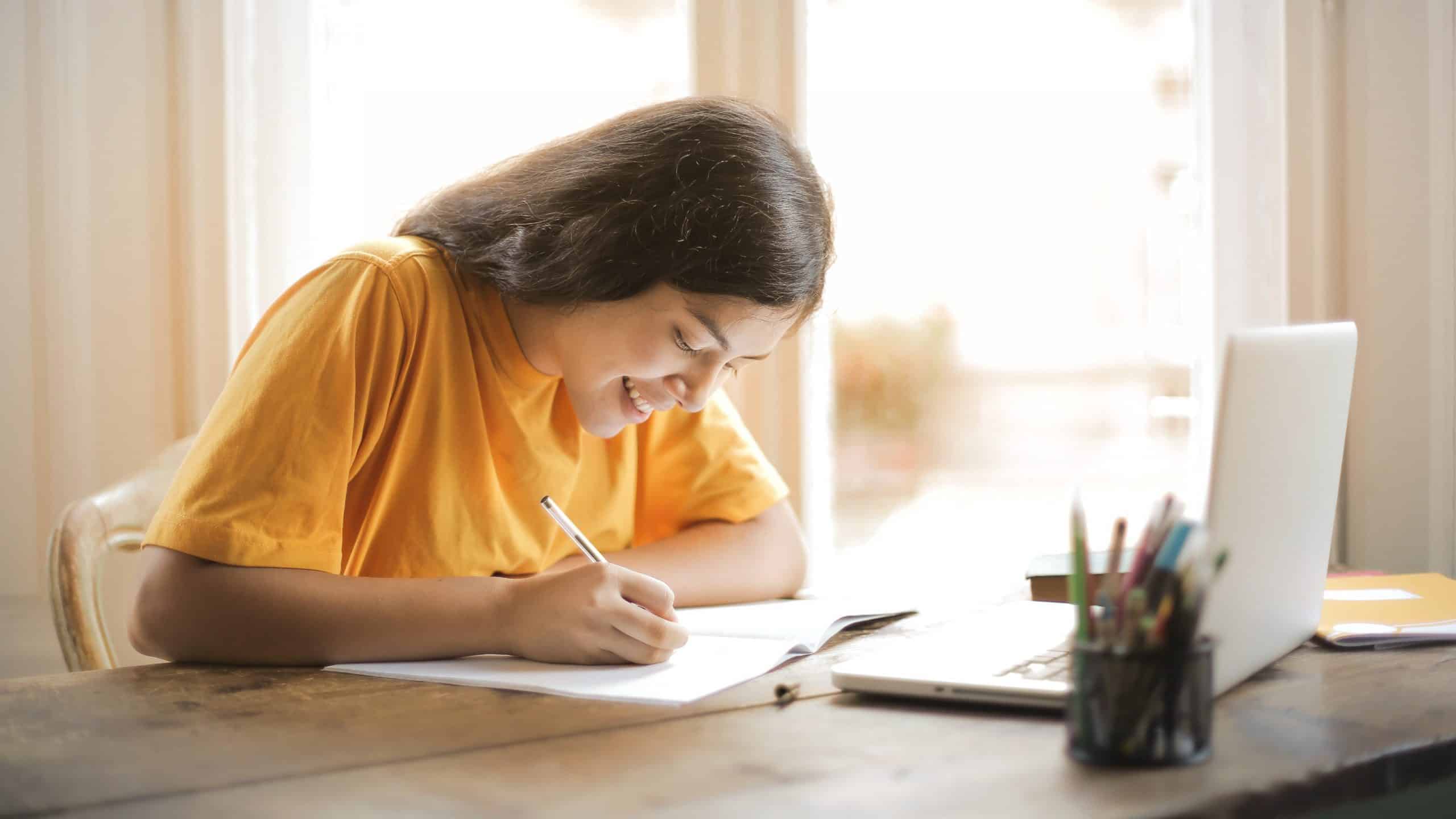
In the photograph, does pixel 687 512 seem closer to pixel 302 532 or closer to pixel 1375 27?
pixel 302 532

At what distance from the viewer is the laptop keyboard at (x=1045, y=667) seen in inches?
36.5

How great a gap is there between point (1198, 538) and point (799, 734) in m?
0.30

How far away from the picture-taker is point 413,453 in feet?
4.27

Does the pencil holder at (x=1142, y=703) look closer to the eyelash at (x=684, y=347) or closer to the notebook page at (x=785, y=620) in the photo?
the notebook page at (x=785, y=620)

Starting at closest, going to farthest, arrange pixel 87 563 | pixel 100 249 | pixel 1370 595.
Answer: pixel 1370 595 < pixel 87 563 < pixel 100 249

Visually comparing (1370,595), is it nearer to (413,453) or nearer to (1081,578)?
(1081,578)

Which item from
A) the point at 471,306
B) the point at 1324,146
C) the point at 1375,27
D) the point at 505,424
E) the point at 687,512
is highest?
the point at 1375,27

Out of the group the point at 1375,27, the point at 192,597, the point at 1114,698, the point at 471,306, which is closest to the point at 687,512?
the point at 471,306

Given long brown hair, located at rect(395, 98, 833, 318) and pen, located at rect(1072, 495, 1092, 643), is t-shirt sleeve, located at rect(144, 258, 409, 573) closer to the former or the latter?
long brown hair, located at rect(395, 98, 833, 318)

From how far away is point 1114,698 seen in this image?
708 mm

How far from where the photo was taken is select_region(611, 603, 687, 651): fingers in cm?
104

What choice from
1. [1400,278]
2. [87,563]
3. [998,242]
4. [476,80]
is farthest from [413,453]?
[1400,278]

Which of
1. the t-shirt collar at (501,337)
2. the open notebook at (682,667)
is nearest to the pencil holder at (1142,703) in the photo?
the open notebook at (682,667)

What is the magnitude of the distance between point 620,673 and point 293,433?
385 mm
